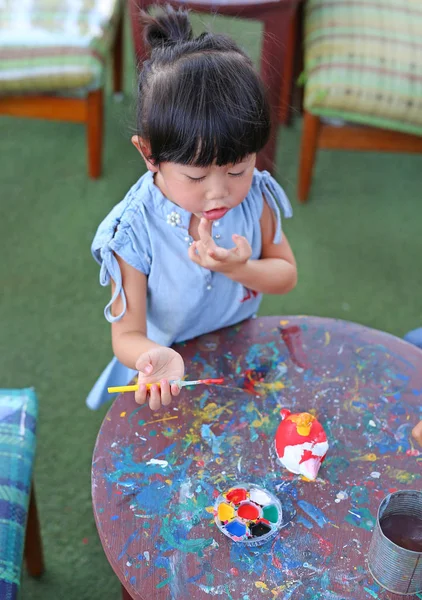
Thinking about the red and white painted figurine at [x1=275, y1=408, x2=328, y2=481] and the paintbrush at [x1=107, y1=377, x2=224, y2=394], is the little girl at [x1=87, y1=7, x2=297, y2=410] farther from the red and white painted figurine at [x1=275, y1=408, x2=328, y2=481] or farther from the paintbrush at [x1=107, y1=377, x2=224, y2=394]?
the red and white painted figurine at [x1=275, y1=408, x2=328, y2=481]

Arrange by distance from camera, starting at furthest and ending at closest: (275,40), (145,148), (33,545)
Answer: (275,40) → (33,545) → (145,148)

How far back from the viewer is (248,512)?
3.19 feet

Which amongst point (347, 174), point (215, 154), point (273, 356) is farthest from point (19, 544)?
point (347, 174)

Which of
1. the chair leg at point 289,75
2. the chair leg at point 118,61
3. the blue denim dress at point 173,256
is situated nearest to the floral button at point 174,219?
the blue denim dress at point 173,256

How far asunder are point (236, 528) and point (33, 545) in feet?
2.01

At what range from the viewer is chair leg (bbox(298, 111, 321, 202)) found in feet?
7.57

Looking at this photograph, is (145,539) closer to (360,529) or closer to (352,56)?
(360,529)

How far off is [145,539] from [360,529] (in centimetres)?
29

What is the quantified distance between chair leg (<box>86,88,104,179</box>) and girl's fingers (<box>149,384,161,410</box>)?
157 cm

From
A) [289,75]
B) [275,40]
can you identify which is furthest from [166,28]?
[289,75]

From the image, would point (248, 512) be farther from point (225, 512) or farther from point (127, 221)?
point (127, 221)

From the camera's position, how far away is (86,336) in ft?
6.68

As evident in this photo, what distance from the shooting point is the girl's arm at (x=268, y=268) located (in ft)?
4.02

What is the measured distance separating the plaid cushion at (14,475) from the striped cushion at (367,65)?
1.35 meters
